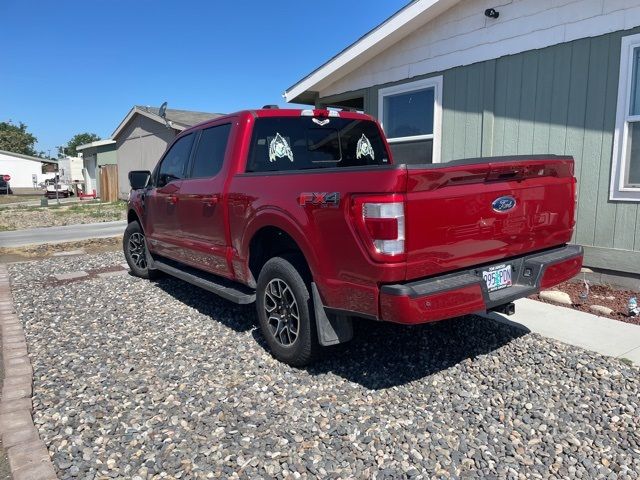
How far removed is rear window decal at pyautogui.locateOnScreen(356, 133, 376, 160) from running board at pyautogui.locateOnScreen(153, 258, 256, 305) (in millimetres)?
1704

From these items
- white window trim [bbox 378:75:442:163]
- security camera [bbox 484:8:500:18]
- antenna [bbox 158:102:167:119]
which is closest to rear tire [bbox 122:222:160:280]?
white window trim [bbox 378:75:442:163]

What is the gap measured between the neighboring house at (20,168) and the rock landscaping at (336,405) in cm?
5657

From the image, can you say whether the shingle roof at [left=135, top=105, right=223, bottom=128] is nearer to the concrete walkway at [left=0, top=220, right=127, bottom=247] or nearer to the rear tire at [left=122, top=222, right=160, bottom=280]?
the concrete walkway at [left=0, top=220, right=127, bottom=247]

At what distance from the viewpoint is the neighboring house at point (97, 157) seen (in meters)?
28.2

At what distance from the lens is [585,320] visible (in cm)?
475

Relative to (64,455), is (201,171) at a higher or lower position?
higher

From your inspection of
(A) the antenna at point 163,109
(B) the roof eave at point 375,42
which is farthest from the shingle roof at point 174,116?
(B) the roof eave at point 375,42

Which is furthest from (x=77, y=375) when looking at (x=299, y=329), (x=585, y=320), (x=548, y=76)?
(x=548, y=76)

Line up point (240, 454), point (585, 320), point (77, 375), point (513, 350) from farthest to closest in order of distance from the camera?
1. point (585, 320)
2. point (513, 350)
3. point (77, 375)
4. point (240, 454)

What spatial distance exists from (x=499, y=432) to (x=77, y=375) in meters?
3.11

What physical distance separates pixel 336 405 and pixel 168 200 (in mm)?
3287

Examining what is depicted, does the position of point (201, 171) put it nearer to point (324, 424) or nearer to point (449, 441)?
point (324, 424)

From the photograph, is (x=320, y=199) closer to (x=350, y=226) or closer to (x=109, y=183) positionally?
(x=350, y=226)

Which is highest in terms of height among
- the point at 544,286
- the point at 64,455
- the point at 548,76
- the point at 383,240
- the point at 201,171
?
the point at 548,76
